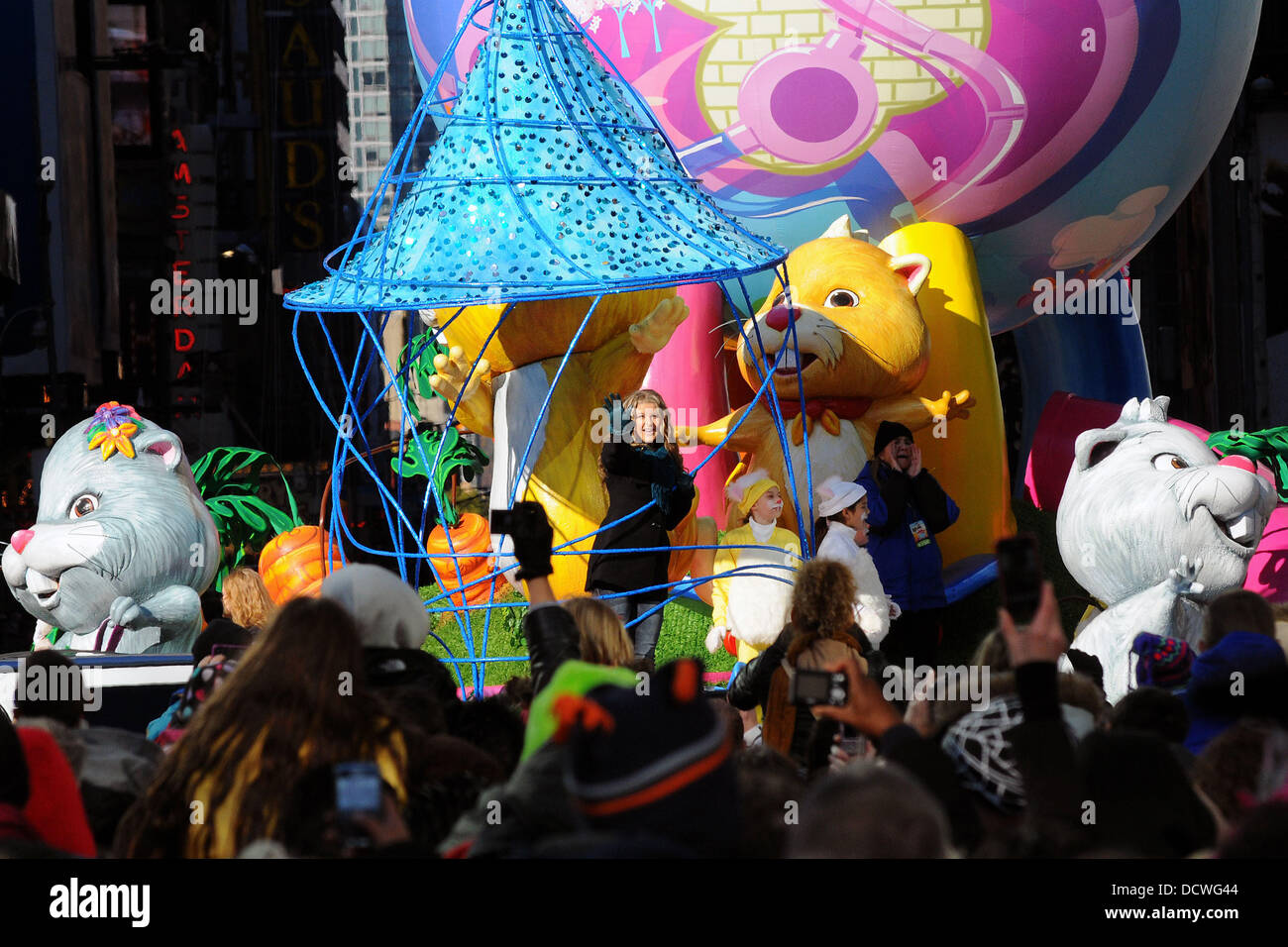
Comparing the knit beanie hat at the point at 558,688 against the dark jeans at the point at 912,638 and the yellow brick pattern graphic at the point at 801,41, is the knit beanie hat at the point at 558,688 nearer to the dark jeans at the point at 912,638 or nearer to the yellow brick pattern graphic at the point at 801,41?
the dark jeans at the point at 912,638

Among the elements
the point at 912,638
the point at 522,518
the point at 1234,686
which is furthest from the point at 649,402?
the point at 1234,686

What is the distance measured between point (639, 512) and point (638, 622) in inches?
16.0

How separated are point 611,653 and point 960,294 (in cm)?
439

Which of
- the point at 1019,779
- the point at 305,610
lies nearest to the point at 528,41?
the point at 305,610

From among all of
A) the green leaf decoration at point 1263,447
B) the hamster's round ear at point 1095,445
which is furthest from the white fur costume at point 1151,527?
the green leaf decoration at point 1263,447

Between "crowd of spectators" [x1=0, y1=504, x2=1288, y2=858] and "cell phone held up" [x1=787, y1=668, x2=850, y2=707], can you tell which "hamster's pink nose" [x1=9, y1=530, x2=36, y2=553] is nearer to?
"crowd of spectators" [x1=0, y1=504, x2=1288, y2=858]

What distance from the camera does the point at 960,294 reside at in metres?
7.77

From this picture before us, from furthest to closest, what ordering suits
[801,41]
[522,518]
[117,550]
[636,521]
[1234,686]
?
[801,41], [117,550], [636,521], [522,518], [1234,686]

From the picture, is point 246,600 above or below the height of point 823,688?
below

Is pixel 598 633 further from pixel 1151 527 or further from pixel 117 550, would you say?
pixel 117 550

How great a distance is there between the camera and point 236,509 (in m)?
8.88

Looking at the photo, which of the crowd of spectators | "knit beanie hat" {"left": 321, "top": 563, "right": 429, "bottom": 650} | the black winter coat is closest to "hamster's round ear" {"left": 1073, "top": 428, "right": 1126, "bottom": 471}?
the black winter coat
